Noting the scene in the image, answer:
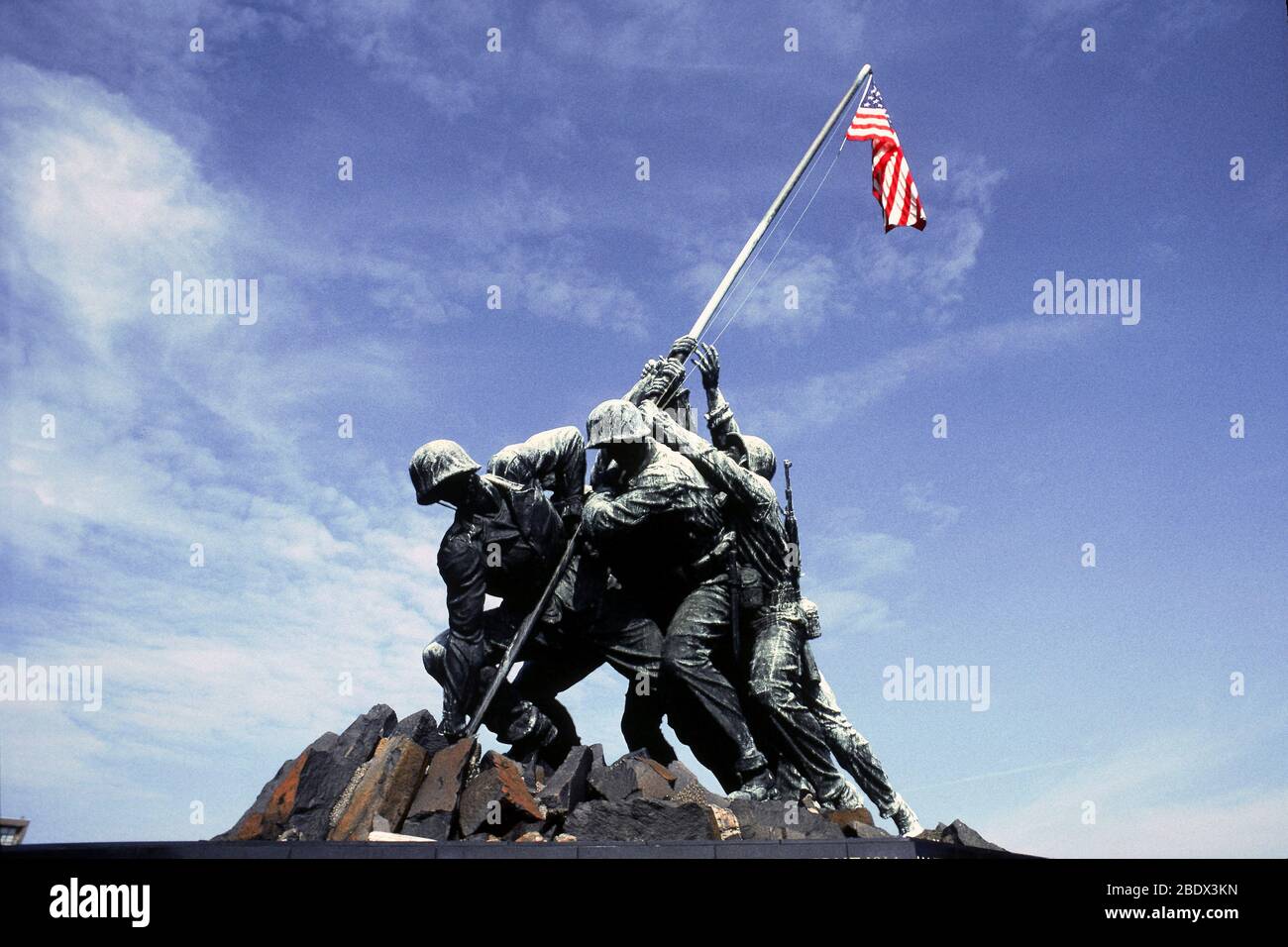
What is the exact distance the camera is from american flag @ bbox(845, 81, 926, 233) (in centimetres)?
1237

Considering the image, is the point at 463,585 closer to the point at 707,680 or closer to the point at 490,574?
the point at 490,574

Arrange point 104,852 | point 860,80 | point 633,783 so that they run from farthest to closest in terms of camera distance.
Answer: point 860,80 < point 633,783 < point 104,852

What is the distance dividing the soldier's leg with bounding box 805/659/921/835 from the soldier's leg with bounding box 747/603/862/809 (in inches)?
7.5

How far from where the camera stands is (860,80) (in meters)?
12.8

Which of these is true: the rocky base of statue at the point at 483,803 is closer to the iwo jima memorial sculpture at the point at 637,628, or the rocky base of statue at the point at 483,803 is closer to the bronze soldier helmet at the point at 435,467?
the iwo jima memorial sculpture at the point at 637,628

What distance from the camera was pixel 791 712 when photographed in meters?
8.40

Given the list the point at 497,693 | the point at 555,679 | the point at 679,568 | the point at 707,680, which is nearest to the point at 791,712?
the point at 707,680

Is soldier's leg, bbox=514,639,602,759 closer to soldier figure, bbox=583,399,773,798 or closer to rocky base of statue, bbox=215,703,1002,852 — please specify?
soldier figure, bbox=583,399,773,798

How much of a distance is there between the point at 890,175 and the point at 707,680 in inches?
269

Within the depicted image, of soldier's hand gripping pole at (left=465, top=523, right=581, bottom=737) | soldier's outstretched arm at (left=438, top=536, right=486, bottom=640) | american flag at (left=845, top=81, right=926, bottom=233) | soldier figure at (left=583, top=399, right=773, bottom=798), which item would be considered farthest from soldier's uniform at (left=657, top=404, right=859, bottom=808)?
american flag at (left=845, top=81, right=926, bottom=233)
